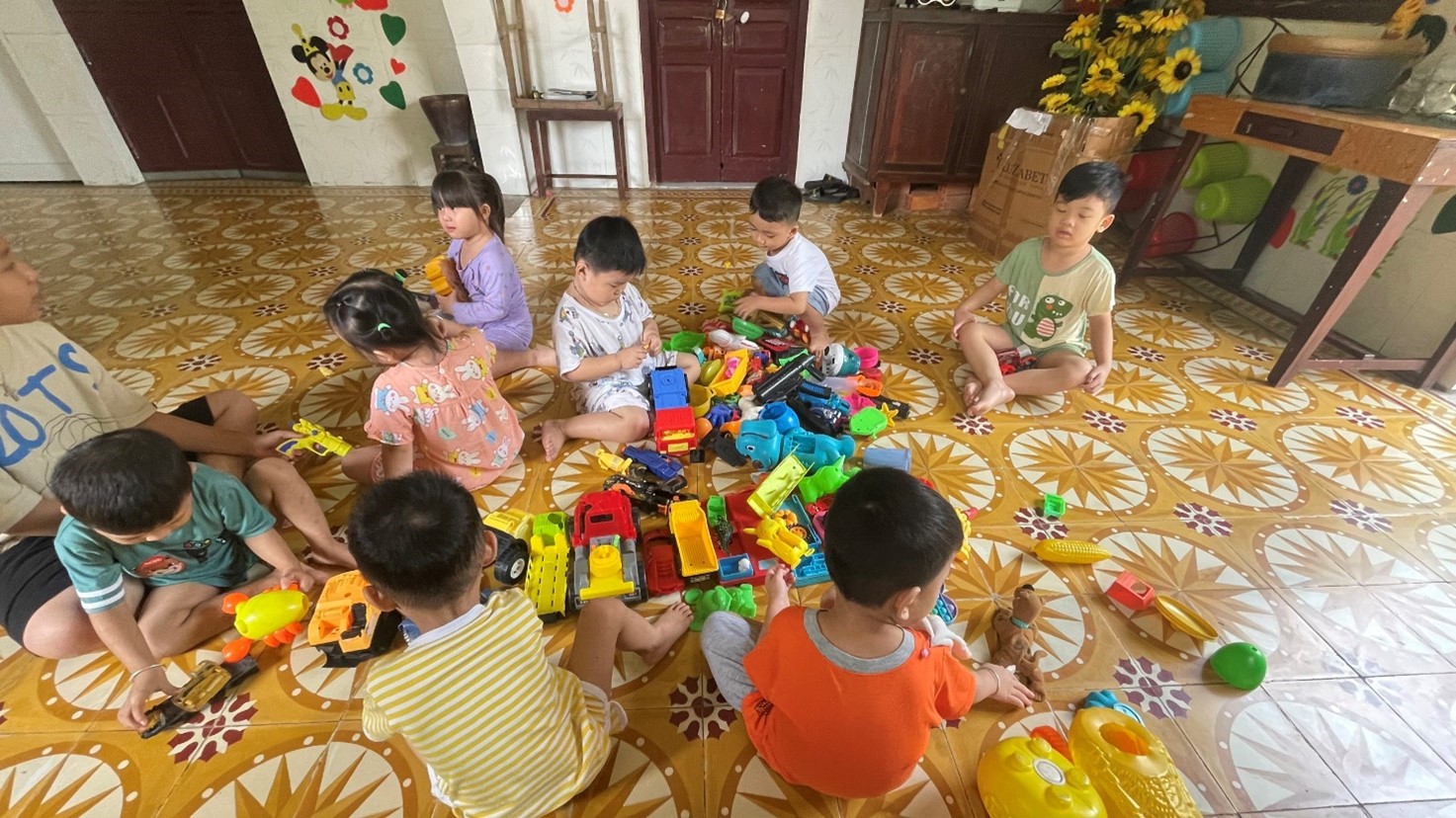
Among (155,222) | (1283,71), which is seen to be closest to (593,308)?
(1283,71)

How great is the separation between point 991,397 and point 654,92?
312cm

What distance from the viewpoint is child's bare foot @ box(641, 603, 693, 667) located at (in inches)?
43.7

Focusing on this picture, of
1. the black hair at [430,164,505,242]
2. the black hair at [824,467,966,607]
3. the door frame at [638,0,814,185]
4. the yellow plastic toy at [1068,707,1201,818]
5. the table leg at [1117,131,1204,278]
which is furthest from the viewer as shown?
the door frame at [638,0,814,185]

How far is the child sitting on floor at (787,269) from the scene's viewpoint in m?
1.94

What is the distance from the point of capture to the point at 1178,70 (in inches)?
89.4

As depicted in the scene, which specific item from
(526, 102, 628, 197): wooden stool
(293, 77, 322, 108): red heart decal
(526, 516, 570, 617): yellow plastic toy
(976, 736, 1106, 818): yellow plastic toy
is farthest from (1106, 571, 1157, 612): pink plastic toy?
(293, 77, 322, 108): red heart decal

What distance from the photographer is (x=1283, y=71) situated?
74.6 inches

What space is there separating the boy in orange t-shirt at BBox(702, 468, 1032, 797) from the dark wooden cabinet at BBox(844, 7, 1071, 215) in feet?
9.79

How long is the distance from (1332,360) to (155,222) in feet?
18.2

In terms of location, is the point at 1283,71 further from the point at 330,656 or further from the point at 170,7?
the point at 170,7

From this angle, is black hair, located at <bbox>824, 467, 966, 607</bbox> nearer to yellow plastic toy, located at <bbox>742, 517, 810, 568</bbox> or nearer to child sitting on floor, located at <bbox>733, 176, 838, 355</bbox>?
yellow plastic toy, located at <bbox>742, 517, 810, 568</bbox>

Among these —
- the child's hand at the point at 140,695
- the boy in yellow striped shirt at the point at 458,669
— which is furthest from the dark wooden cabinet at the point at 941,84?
the child's hand at the point at 140,695

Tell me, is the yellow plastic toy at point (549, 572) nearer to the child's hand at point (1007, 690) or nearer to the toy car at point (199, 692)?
the toy car at point (199, 692)

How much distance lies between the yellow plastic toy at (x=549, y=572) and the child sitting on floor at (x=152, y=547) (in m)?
0.44
